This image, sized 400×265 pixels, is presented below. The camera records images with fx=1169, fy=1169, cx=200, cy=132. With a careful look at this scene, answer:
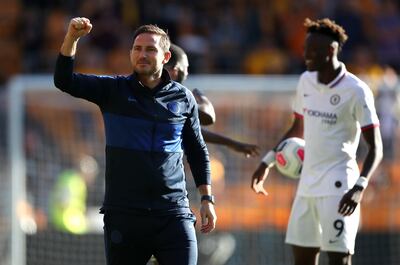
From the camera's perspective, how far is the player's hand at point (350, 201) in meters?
7.81

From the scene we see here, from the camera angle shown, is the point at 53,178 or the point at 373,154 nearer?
the point at 373,154

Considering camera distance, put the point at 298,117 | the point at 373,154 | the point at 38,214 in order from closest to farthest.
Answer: the point at 373,154 < the point at 298,117 < the point at 38,214

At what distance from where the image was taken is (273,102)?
1335cm

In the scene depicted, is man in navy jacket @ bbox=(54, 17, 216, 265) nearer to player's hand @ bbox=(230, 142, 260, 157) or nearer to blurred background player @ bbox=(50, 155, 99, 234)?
player's hand @ bbox=(230, 142, 260, 157)

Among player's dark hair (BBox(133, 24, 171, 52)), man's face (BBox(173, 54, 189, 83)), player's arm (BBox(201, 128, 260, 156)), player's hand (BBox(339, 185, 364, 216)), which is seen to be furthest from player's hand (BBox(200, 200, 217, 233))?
player's arm (BBox(201, 128, 260, 156))

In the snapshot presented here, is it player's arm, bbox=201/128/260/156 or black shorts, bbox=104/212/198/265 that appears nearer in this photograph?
black shorts, bbox=104/212/198/265

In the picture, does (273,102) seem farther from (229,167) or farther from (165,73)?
(165,73)

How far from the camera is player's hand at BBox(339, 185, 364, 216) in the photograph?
7.81 metres

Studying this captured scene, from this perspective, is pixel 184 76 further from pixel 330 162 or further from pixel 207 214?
pixel 207 214

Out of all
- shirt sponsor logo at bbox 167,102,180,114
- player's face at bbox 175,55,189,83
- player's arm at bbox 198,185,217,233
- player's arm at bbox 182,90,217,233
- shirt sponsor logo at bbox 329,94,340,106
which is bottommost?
player's arm at bbox 198,185,217,233

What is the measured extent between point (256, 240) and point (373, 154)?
17.3ft

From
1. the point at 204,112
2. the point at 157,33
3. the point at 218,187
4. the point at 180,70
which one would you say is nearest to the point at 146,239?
the point at 157,33

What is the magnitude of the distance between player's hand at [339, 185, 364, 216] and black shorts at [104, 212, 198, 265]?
4.53 feet

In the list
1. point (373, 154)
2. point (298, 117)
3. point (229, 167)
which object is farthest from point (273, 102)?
point (373, 154)
